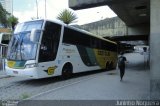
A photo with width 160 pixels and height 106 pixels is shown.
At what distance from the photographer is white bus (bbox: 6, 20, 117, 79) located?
14305 millimetres

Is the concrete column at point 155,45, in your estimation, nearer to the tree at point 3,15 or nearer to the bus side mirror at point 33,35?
Answer: the bus side mirror at point 33,35

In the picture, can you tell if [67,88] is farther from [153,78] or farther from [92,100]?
[153,78]

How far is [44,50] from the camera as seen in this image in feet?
48.4

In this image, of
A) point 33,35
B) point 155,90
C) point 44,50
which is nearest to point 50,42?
point 44,50

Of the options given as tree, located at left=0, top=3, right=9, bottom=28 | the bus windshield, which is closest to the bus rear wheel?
the bus windshield

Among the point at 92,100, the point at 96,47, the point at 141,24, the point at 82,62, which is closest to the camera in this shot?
the point at 92,100

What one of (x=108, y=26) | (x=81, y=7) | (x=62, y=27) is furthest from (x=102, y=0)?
(x=108, y=26)

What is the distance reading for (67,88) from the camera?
13016mm

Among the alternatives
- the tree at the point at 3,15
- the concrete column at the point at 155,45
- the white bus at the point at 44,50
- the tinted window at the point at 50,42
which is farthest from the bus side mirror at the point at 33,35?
the tree at the point at 3,15

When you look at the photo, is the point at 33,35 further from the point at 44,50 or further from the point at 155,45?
the point at 155,45

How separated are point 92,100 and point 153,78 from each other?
88.6 inches

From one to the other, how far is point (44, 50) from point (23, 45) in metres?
1.05

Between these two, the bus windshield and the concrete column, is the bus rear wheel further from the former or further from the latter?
the concrete column

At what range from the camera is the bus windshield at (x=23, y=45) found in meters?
14.4
